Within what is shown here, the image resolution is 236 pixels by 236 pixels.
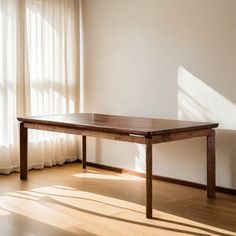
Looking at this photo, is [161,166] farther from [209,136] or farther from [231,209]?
[231,209]

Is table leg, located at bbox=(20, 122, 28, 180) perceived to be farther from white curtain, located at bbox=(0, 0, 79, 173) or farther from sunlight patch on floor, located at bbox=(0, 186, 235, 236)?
sunlight patch on floor, located at bbox=(0, 186, 235, 236)

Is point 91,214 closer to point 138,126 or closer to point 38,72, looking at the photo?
point 138,126

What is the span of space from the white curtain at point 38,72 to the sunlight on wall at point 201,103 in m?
1.64

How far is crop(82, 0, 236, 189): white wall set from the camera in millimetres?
3654

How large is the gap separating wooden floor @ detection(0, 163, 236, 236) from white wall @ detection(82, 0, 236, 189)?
35cm

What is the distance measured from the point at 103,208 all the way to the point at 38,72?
A: 218 centimetres

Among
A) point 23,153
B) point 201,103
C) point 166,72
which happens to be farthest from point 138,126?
point 23,153

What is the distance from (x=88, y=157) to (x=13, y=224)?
2.35m

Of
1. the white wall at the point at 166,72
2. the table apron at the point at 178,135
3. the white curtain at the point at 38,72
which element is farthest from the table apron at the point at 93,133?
the white wall at the point at 166,72

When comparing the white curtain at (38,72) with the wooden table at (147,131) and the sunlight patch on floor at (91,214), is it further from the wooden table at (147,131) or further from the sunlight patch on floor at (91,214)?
the sunlight patch on floor at (91,214)

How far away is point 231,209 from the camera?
3174 mm

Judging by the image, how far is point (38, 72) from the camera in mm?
4789

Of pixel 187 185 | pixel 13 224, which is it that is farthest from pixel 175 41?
pixel 13 224

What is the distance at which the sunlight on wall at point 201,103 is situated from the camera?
3.64 meters
